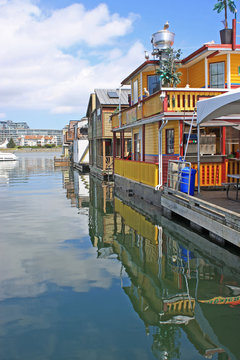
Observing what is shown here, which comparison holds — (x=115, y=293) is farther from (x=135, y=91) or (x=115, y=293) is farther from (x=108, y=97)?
(x=108, y=97)

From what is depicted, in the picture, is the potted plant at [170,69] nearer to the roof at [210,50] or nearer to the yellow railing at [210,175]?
the roof at [210,50]

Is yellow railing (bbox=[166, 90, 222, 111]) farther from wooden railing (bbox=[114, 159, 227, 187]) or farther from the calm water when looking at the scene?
the calm water

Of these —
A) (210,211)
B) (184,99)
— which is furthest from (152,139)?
(210,211)

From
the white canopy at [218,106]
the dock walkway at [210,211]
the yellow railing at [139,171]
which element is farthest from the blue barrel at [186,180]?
the yellow railing at [139,171]

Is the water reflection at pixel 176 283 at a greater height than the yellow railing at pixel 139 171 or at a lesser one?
lesser

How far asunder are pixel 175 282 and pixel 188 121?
789 centimetres

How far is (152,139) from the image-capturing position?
61.3ft

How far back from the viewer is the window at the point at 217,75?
1684 cm

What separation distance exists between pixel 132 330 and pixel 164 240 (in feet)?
17.7

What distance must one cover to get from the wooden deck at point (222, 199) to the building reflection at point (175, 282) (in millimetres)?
1131

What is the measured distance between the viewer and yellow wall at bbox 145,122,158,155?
17.9 metres

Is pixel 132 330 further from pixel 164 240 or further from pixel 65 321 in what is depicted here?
pixel 164 240

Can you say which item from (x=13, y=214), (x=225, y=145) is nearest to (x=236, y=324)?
(x=225, y=145)

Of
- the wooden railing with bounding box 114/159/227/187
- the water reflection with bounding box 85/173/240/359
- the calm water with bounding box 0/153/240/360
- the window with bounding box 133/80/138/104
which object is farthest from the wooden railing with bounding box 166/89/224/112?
the window with bounding box 133/80/138/104
